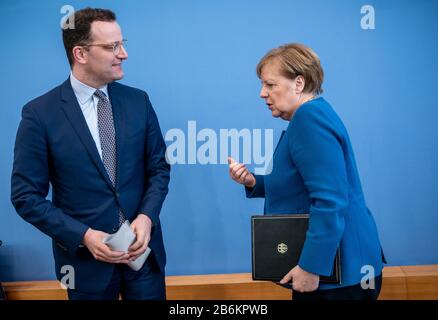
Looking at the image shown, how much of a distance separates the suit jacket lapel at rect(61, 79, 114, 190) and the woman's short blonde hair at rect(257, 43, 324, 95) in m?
0.68

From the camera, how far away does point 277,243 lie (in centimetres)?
157

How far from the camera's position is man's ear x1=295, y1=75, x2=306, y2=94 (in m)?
1.61

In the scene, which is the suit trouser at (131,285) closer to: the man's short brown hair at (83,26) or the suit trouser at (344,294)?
the suit trouser at (344,294)

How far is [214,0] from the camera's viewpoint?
2.64 metres

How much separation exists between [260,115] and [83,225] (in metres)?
1.23

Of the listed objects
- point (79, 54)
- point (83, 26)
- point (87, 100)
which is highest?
point (83, 26)

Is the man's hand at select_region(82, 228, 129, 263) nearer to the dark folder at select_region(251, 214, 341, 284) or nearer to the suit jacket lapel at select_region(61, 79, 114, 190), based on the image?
the suit jacket lapel at select_region(61, 79, 114, 190)

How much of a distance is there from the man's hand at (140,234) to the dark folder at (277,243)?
402 mm

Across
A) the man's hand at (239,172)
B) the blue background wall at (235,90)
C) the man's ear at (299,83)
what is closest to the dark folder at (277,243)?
the man's hand at (239,172)

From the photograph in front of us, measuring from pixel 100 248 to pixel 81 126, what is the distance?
0.43m

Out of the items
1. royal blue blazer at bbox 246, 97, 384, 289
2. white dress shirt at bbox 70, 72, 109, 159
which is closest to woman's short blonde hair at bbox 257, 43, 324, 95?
royal blue blazer at bbox 246, 97, 384, 289

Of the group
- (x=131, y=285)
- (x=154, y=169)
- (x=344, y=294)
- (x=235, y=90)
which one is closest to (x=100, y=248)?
(x=131, y=285)

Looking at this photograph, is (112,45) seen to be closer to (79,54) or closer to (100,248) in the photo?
(79,54)

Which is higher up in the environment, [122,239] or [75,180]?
[75,180]
